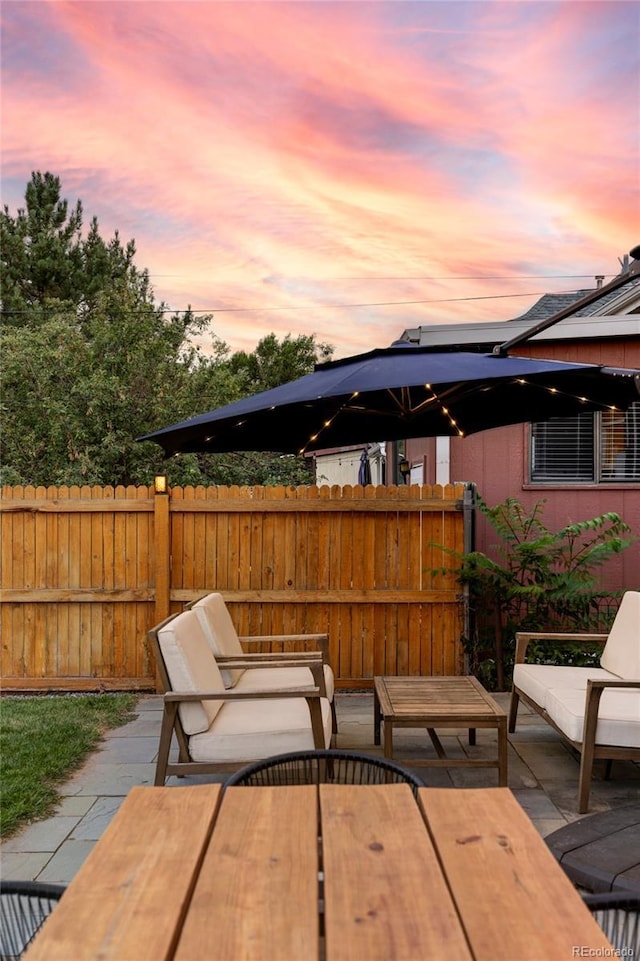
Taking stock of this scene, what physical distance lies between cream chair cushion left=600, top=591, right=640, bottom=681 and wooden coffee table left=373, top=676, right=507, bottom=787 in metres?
0.95

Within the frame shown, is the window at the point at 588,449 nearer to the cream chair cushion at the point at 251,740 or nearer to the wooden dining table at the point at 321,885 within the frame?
the cream chair cushion at the point at 251,740

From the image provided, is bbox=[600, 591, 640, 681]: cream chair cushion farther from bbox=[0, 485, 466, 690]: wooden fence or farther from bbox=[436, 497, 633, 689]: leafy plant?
bbox=[0, 485, 466, 690]: wooden fence

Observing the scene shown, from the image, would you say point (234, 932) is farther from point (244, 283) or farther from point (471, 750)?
point (244, 283)

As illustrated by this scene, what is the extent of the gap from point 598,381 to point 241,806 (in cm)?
303

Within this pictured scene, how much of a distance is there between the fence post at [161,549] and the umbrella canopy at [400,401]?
3.62ft

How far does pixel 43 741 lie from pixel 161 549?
1.92 meters

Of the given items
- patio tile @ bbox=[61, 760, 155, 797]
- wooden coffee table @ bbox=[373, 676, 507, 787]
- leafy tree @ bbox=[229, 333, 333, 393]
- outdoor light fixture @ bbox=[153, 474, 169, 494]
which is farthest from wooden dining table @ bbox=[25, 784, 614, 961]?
leafy tree @ bbox=[229, 333, 333, 393]

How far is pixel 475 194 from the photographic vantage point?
8109 millimetres

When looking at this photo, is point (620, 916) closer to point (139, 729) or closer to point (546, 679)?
point (546, 679)

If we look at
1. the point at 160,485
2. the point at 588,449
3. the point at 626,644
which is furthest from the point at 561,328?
the point at 160,485

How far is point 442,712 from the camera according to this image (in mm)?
3570

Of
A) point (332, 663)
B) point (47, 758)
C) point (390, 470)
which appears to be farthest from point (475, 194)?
point (47, 758)

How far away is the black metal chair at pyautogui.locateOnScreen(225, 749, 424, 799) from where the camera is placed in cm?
211

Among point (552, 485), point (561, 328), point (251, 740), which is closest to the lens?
point (251, 740)
